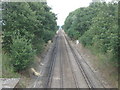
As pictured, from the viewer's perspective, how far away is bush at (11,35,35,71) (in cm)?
1606

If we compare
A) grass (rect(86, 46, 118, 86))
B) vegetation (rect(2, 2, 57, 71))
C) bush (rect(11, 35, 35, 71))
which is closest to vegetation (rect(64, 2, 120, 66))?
grass (rect(86, 46, 118, 86))

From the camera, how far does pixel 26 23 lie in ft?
62.7

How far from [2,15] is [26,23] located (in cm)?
277

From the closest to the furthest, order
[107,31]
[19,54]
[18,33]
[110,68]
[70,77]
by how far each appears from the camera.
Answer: [19,54] < [107,31] < [18,33] < [70,77] < [110,68]

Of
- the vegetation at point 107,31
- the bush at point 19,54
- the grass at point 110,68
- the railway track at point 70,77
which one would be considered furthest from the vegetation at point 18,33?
the grass at point 110,68

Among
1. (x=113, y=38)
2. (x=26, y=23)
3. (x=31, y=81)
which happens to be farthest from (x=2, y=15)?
(x=113, y=38)

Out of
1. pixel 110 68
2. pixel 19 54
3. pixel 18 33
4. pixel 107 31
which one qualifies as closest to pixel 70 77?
pixel 110 68

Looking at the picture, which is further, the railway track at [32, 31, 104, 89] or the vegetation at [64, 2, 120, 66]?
the railway track at [32, 31, 104, 89]

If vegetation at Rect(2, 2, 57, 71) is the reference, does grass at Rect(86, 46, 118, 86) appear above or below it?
below

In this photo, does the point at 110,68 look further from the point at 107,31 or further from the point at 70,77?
the point at 70,77

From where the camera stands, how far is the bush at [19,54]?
1606cm

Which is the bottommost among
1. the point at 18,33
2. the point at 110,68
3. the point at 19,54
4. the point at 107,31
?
the point at 110,68

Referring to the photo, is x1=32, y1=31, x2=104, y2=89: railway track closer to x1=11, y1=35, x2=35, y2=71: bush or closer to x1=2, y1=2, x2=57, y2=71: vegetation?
x1=11, y1=35, x2=35, y2=71: bush

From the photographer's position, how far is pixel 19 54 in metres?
16.0
